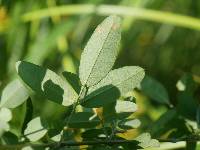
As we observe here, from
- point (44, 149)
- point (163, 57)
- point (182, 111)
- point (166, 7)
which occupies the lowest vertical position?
point (44, 149)

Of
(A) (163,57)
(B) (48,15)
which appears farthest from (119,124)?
(A) (163,57)

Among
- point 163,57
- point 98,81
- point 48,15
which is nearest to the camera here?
point 98,81

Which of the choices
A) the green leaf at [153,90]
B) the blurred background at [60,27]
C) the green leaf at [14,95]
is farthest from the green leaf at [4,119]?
the blurred background at [60,27]

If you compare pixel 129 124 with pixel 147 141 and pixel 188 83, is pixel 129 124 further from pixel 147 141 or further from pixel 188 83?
pixel 188 83

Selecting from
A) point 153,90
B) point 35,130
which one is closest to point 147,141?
point 35,130

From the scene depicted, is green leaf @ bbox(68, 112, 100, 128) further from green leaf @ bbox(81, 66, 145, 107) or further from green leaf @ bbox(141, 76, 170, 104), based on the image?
green leaf @ bbox(141, 76, 170, 104)

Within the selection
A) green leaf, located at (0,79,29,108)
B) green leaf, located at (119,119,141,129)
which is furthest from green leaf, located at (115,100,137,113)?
green leaf, located at (0,79,29,108)

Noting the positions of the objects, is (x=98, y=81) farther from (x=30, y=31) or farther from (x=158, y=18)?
(x=30, y=31)
